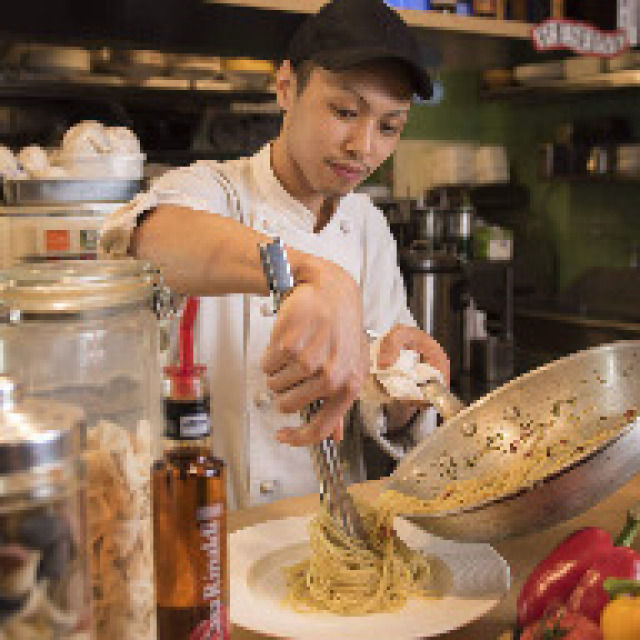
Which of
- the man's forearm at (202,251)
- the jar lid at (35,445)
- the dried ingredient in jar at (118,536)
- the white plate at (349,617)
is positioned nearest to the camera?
the jar lid at (35,445)

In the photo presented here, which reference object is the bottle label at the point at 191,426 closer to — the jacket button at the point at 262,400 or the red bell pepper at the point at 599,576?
the red bell pepper at the point at 599,576

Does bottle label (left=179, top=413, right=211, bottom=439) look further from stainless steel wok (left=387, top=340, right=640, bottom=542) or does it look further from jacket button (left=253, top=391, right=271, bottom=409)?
jacket button (left=253, top=391, right=271, bottom=409)

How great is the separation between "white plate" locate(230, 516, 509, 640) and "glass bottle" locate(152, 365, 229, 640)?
210 mm

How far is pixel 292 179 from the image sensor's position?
75.8 inches

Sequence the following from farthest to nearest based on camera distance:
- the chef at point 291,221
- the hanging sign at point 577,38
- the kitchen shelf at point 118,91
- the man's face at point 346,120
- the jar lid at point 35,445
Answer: the hanging sign at point 577,38, the kitchen shelf at point 118,91, the man's face at point 346,120, the chef at point 291,221, the jar lid at point 35,445

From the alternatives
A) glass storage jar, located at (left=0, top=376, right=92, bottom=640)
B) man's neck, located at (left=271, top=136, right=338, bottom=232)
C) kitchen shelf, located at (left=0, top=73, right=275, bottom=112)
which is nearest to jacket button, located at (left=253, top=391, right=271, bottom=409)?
man's neck, located at (left=271, top=136, right=338, bottom=232)

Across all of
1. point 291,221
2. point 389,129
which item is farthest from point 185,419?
point 291,221

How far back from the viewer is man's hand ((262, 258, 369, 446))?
845mm

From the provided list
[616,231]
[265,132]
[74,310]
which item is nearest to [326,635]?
[74,310]

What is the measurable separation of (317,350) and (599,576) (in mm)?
378

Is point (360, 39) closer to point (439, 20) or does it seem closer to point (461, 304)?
point (461, 304)

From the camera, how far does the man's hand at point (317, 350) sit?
33.3 inches

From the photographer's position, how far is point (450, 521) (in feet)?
3.35

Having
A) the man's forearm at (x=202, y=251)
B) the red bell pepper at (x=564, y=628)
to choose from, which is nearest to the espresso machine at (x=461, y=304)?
the man's forearm at (x=202, y=251)
